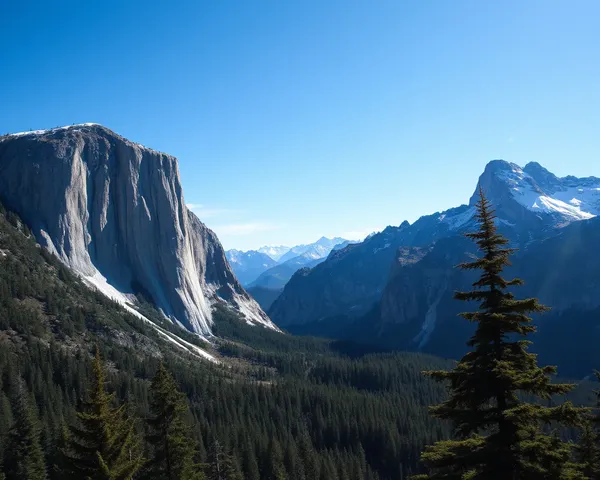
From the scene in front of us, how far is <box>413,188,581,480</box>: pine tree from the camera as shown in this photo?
12797 millimetres

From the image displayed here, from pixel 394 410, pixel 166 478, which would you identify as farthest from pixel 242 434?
pixel 166 478

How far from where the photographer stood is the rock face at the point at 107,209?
14862 centimetres

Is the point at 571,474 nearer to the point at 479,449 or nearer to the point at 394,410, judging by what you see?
the point at 479,449

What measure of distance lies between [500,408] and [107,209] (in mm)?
173889

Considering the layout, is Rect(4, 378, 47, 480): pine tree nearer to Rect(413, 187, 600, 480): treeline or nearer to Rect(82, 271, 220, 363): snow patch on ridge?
Rect(413, 187, 600, 480): treeline

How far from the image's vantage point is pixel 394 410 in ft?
334

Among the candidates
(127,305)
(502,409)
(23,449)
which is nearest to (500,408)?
(502,409)

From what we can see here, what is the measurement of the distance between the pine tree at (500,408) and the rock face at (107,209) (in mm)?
148287

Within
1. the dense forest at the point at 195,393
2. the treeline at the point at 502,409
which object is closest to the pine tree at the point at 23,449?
the dense forest at the point at 195,393

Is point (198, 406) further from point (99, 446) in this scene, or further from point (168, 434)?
point (99, 446)

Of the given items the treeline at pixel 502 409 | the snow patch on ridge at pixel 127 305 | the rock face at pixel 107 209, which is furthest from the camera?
the rock face at pixel 107 209

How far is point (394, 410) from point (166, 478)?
83.8m

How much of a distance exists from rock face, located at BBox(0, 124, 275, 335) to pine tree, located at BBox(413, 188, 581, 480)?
14829cm

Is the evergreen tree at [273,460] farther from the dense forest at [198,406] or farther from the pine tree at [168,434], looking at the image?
the pine tree at [168,434]
